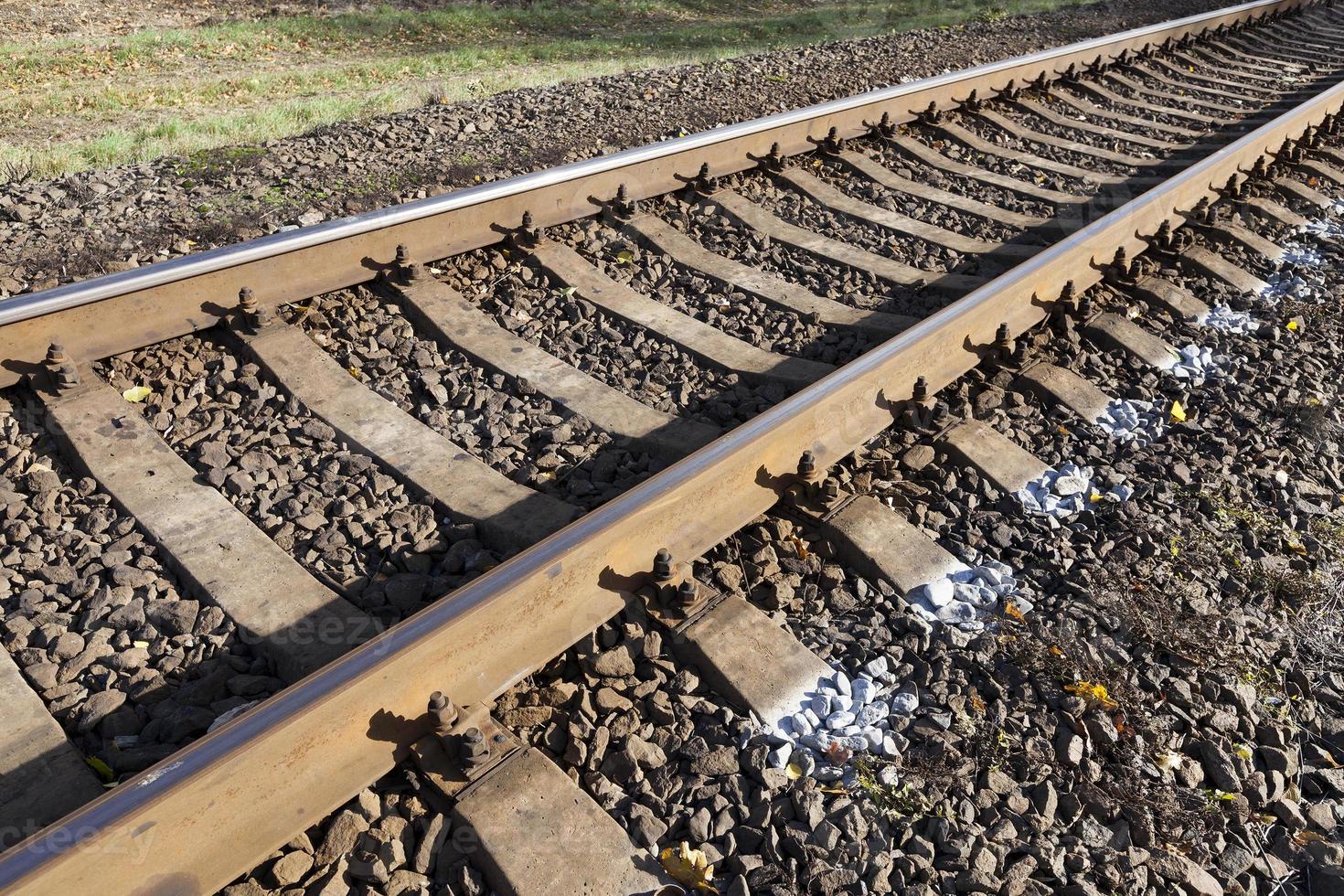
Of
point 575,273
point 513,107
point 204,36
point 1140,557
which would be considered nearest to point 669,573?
point 1140,557

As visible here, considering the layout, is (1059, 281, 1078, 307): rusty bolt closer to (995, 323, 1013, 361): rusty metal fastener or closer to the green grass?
(995, 323, 1013, 361): rusty metal fastener

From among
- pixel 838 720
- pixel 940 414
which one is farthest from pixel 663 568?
pixel 940 414

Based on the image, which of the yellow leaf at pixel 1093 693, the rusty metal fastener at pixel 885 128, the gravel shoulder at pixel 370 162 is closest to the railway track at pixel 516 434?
the yellow leaf at pixel 1093 693

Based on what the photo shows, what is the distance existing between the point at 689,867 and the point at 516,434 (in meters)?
1.91

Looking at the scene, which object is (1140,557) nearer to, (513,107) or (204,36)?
(513,107)

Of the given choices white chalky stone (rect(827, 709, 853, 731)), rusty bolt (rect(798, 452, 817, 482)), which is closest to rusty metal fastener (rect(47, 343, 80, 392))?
rusty bolt (rect(798, 452, 817, 482))

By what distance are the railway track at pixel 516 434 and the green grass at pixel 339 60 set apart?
3423 mm

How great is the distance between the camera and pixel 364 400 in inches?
148

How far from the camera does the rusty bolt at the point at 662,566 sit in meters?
2.73

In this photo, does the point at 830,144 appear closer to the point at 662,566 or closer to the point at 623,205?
the point at 623,205

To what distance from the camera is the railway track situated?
88.6 inches

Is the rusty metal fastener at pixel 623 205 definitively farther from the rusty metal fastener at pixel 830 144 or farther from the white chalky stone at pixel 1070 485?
the white chalky stone at pixel 1070 485

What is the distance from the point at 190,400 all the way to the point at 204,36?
43.6 ft

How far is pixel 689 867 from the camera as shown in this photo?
219 cm
